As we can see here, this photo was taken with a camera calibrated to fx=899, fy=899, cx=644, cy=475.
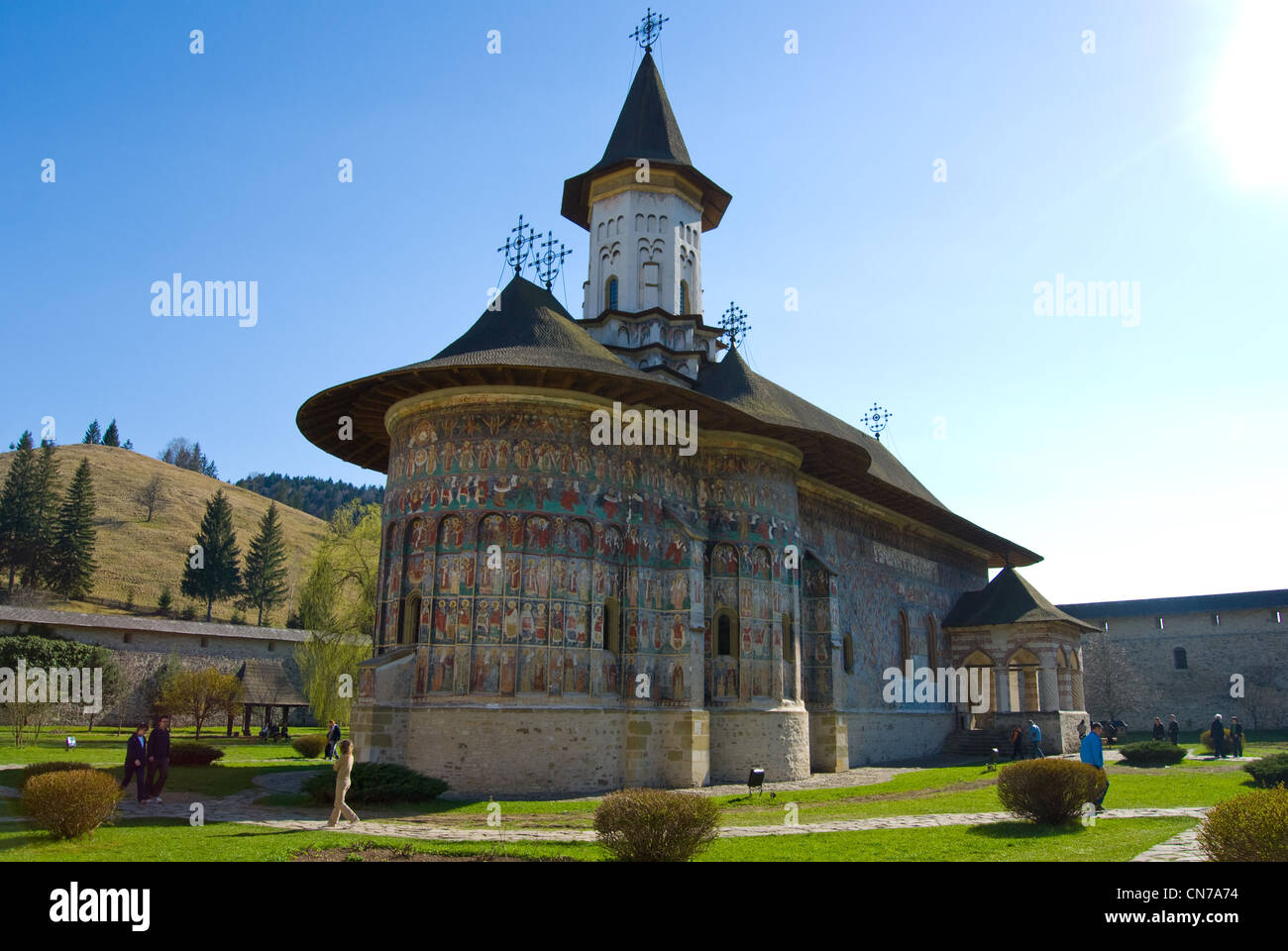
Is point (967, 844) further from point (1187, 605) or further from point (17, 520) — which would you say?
point (17, 520)

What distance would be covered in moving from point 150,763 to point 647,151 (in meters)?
21.8

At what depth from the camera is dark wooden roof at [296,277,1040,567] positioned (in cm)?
1778

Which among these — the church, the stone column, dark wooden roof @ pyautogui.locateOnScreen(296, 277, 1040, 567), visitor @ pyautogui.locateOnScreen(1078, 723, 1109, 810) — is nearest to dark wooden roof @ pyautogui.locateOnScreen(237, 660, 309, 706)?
dark wooden roof @ pyautogui.locateOnScreen(296, 277, 1040, 567)

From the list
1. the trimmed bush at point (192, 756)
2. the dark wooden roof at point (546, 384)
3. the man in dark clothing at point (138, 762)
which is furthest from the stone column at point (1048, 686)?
the man in dark clothing at point (138, 762)

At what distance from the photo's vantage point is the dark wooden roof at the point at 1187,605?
39.7 metres

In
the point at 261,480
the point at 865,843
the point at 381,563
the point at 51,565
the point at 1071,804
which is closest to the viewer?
the point at 865,843

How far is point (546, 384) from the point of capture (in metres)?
18.1

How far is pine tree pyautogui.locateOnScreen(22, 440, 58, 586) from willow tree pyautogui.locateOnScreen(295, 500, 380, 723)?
41806mm

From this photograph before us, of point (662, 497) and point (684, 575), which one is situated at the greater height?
point (662, 497)

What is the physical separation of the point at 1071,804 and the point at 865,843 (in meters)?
3.23
